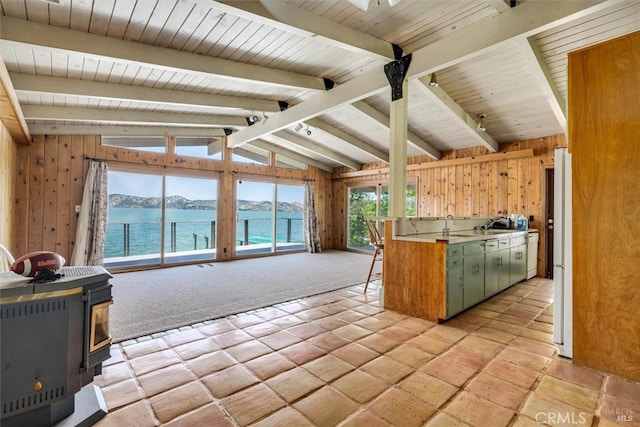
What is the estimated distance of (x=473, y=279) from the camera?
3486 mm

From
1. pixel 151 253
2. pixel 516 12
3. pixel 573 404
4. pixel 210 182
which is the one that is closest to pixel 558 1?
pixel 516 12

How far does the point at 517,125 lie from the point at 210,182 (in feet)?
21.0

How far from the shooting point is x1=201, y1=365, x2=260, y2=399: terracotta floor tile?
1903 mm

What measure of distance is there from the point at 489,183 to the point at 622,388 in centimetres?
469

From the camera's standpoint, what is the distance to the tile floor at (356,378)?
65.7 inches

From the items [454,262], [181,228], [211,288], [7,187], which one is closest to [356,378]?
[454,262]

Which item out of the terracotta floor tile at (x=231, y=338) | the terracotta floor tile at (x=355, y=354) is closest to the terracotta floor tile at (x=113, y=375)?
the terracotta floor tile at (x=231, y=338)

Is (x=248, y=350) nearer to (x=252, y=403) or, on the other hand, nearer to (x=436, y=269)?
(x=252, y=403)

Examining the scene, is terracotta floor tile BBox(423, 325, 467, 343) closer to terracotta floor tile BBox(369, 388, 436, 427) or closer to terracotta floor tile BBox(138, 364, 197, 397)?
terracotta floor tile BBox(369, 388, 436, 427)

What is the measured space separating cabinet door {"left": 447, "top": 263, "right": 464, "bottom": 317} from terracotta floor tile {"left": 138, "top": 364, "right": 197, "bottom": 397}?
2504mm

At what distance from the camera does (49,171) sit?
16.6 ft

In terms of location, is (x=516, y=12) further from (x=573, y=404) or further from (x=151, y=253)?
(x=151, y=253)

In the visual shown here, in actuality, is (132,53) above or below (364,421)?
above

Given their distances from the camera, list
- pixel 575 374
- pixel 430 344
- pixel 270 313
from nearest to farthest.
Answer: pixel 575 374 → pixel 430 344 → pixel 270 313
